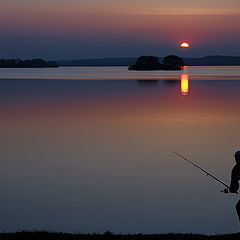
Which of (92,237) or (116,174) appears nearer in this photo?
(92,237)

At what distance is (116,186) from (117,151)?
7427 mm

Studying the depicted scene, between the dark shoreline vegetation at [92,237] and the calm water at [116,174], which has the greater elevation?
the dark shoreline vegetation at [92,237]

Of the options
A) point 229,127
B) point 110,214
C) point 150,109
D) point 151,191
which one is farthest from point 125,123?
point 110,214

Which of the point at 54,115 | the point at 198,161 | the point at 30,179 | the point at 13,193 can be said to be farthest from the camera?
the point at 54,115

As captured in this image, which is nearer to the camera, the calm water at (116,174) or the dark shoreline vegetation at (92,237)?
the dark shoreline vegetation at (92,237)

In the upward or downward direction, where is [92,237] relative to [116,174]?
upward

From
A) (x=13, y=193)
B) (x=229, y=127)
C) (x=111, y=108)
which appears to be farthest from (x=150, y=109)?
(x=13, y=193)

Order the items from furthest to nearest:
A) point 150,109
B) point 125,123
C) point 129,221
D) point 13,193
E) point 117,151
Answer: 1. point 150,109
2. point 125,123
3. point 117,151
4. point 13,193
5. point 129,221

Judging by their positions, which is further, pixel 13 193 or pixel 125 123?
pixel 125 123

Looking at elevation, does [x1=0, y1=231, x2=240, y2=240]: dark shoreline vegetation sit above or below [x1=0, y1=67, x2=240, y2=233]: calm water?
above

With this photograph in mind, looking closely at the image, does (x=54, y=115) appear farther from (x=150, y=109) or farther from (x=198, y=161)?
(x=198, y=161)

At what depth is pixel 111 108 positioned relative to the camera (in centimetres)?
5038

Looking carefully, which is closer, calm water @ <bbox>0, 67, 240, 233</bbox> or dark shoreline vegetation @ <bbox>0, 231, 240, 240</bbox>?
dark shoreline vegetation @ <bbox>0, 231, 240, 240</bbox>

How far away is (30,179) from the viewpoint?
19.3 meters
